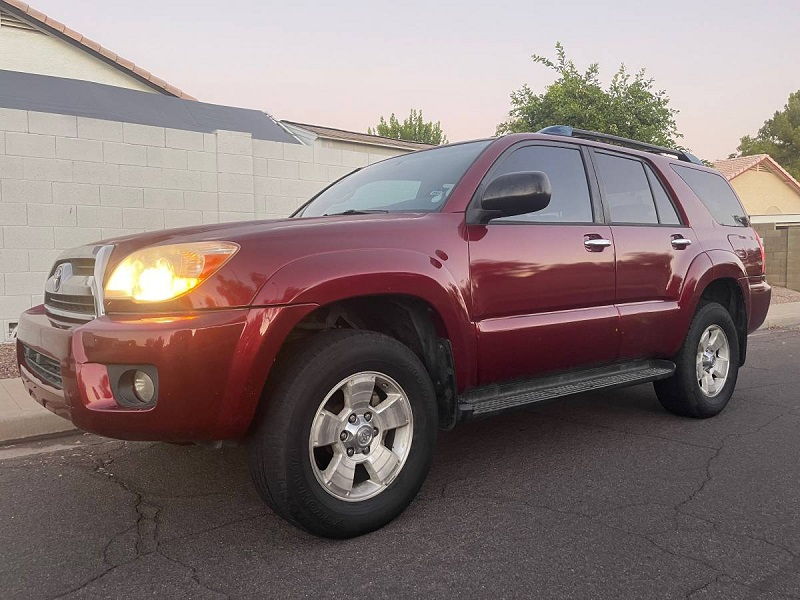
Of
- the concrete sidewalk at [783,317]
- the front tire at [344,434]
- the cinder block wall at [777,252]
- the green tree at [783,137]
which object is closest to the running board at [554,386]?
the front tire at [344,434]

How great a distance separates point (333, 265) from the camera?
8.70ft

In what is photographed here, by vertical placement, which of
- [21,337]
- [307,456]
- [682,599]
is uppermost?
[21,337]

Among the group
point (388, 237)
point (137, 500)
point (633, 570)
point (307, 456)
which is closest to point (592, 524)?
point (633, 570)

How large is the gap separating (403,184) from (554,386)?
1.40m

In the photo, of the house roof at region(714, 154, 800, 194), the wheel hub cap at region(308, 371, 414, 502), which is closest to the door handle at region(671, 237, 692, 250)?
the wheel hub cap at region(308, 371, 414, 502)

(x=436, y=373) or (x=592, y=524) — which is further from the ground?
(x=436, y=373)

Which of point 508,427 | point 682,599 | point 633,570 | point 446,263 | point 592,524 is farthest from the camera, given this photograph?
point 508,427

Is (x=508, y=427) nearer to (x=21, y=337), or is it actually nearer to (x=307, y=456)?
(x=307, y=456)

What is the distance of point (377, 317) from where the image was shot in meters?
3.09

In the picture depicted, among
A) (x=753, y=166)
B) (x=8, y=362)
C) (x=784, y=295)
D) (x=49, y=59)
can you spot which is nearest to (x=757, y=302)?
(x=8, y=362)

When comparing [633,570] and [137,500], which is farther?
[137,500]

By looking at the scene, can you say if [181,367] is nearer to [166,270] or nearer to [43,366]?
[166,270]

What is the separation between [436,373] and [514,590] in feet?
3.56

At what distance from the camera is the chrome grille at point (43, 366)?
Result: 2.69 meters
